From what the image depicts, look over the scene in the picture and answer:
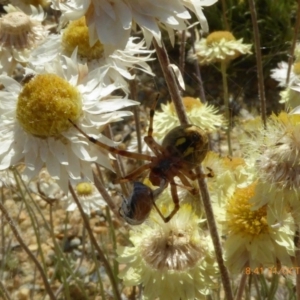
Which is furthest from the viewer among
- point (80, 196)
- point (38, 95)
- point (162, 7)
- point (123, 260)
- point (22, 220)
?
point (22, 220)

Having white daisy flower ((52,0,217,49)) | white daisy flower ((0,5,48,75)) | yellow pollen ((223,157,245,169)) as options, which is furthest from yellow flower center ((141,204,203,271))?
white daisy flower ((0,5,48,75))

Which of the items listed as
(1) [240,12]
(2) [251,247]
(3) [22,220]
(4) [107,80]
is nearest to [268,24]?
(1) [240,12]

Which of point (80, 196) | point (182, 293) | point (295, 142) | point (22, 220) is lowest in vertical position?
point (22, 220)

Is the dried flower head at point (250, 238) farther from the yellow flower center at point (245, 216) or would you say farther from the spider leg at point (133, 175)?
the spider leg at point (133, 175)

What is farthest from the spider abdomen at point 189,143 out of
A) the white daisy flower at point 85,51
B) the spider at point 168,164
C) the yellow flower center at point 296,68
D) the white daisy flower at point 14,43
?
the yellow flower center at point 296,68

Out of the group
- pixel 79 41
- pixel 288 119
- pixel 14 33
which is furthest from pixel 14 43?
pixel 288 119

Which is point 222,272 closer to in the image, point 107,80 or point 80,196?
point 107,80

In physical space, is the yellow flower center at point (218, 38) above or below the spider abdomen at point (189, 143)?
below
